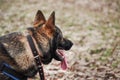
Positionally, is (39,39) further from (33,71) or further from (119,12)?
(119,12)

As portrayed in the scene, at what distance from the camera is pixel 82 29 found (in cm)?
1068

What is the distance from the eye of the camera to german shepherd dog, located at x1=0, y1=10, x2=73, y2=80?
4242 mm

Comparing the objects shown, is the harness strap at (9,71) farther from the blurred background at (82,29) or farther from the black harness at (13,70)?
the blurred background at (82,29)

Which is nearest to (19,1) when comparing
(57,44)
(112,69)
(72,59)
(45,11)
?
(45,11)

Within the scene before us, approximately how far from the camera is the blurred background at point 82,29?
693 cm

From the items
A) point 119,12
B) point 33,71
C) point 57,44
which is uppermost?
point 119,12

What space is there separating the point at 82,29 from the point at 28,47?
651cm

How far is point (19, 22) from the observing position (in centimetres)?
1120

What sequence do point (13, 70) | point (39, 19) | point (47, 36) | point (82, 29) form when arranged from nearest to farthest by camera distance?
point (13, 70)
point (47, 36)
point (39, 19)
point (82, 29)

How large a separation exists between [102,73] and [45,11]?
667cm

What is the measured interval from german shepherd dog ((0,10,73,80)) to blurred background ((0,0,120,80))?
3.42 feet

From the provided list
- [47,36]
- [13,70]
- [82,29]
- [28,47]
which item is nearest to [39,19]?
[47,36]

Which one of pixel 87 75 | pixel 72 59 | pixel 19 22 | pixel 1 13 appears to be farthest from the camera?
pixel 1 13

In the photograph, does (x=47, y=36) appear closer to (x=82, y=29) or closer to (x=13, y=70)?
(x=13, y=70)
